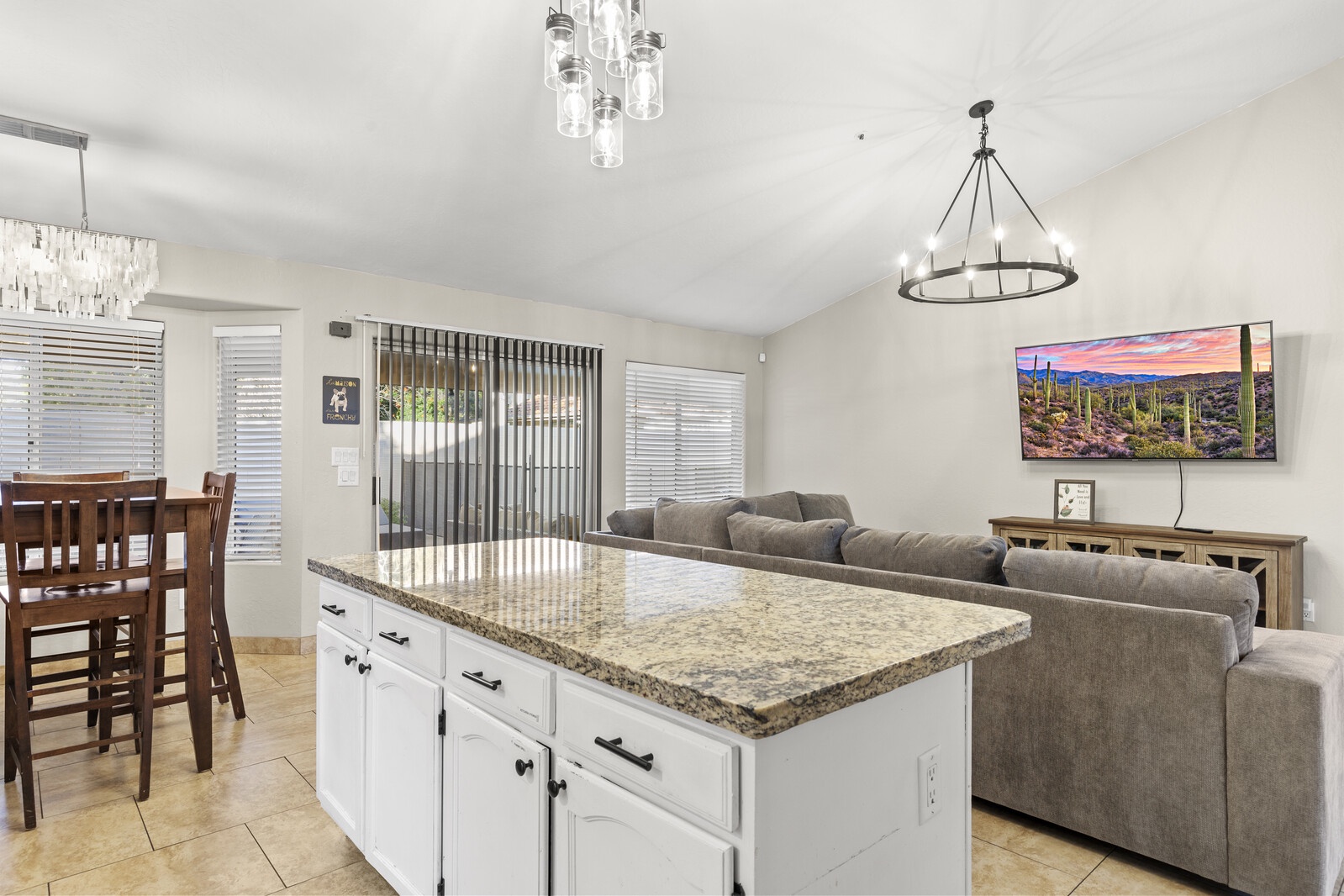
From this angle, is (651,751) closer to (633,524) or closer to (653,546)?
(653,546)

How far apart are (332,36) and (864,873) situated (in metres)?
3.05

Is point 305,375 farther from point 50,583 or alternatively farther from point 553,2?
point 553,2

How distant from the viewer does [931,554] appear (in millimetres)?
2600

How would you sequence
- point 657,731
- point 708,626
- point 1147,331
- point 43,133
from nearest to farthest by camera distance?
point 657,731
point 708,626
point 43,133
point 1147,331

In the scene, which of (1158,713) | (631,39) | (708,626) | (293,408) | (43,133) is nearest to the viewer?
(708,626)

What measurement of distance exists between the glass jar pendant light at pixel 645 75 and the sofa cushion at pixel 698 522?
2.00 meters

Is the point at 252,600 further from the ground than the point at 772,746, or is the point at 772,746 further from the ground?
the point at 772,746

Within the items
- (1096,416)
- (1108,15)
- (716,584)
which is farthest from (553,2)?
(1096,416)

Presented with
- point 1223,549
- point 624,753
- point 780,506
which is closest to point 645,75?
point 624,753

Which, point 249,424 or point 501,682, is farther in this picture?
point 249,424

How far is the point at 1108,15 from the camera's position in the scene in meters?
3.37

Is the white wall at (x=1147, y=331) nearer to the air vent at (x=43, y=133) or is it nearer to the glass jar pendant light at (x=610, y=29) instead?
the glass jar pendant light at (x=610, y=29)

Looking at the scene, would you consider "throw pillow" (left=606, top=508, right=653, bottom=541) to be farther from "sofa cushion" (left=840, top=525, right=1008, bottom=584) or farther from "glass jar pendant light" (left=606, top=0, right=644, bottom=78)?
"glass jar pendant light" (left=606, top=0, right=644, bottom=78)

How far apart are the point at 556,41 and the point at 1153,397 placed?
4.38 meters
